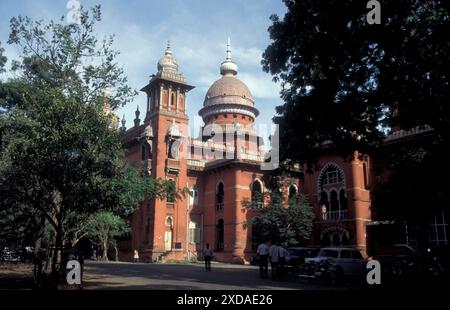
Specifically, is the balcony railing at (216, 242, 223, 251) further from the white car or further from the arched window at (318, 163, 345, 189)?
the white car

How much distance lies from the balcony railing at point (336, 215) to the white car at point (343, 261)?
1383cm

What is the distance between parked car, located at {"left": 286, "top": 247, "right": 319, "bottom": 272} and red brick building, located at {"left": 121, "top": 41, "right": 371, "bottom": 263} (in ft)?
33.8

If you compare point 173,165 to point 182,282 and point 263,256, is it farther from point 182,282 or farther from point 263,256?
point 182,282

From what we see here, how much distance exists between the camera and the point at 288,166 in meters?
17.4

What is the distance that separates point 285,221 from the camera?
1236 inches

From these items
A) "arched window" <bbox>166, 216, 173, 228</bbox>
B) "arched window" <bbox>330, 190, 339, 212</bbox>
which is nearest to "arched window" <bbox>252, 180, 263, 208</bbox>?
"arched window" <bbox>330, 190, 339, 212</bbox>

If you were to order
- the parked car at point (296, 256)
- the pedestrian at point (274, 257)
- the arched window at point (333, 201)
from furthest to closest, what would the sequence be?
the arched window at point (333, 201) < the parked car at point (296, 256) < the pedestrian at point (274, 257)

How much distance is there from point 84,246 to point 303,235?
21.8m

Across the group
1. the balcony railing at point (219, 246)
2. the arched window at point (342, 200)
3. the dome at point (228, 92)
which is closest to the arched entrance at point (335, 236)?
the arched window at point (342, 200)

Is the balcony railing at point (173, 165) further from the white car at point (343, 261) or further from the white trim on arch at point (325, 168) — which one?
the white car at point (343, 261)

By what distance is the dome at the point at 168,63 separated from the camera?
126 ft

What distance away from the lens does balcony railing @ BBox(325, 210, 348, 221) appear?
31.9 meters

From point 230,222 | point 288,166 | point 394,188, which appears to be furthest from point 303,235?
point 288,166
